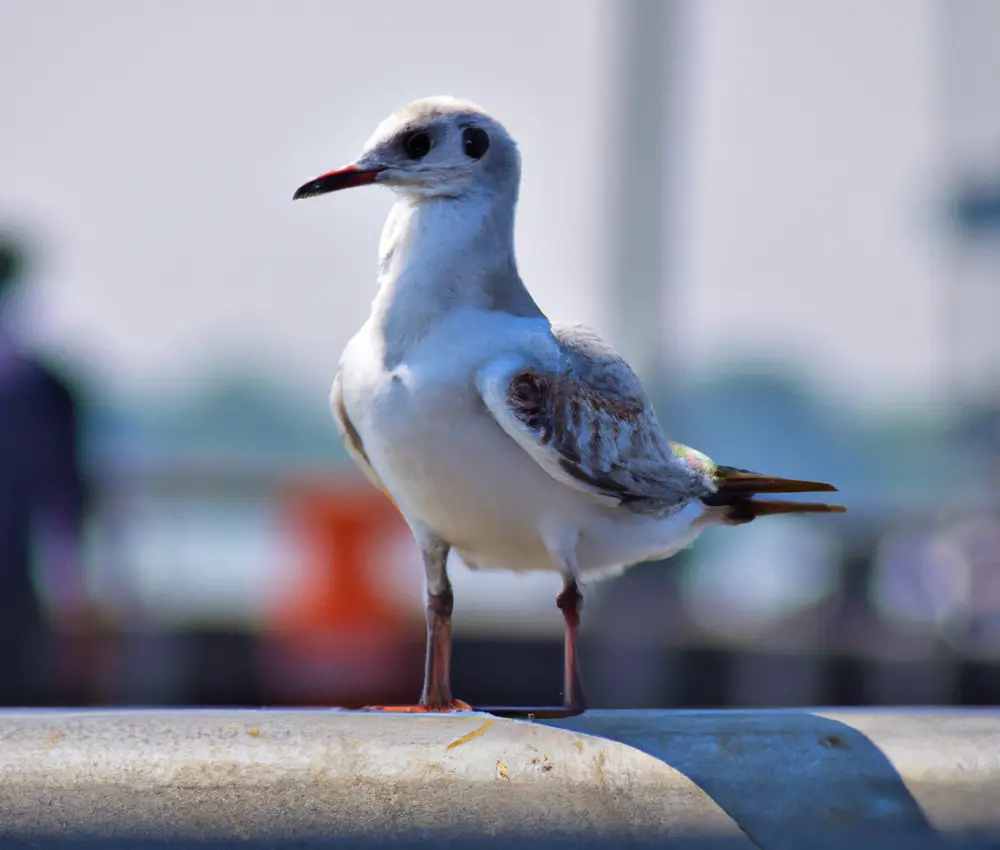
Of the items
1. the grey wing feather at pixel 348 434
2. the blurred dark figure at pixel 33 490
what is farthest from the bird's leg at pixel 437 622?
the blurred dark figure at pixel 33 490

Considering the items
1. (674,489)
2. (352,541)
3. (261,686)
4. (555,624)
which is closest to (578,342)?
(674,489)

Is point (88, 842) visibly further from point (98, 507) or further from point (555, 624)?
point (555, 624)

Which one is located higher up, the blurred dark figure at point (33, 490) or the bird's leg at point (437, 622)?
the bird's leg at point (437, 622)

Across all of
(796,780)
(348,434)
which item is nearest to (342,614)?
(348,434)

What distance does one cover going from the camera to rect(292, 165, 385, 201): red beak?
287 centimetres

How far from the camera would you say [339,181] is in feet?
9.46

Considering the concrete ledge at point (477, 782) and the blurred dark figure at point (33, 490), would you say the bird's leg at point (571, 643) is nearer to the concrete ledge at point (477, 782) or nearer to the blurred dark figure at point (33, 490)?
the concrete ledge at point (477, 782)

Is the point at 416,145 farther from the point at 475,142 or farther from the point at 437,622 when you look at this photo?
the point at 437,622

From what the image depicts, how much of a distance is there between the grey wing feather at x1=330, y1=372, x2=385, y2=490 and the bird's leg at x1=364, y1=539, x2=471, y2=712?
15 cm

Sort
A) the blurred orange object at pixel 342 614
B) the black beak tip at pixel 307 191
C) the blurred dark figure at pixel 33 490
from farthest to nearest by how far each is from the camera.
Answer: the blurred orange object at pixel 342 614 → the blurred dark figure at pixel 33 490 → the black beak tip at pixel 307 191

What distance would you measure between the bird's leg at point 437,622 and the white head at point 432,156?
0.61 m

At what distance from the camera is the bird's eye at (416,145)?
2883mm

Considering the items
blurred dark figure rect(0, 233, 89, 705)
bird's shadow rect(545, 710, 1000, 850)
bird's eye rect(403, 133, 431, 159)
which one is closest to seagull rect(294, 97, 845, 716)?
bird's eye rect(403, 133, 431, 159)

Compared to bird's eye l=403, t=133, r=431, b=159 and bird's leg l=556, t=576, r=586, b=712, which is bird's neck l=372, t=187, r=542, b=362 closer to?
bird's eye l=403, t=133, r=431, b=159
